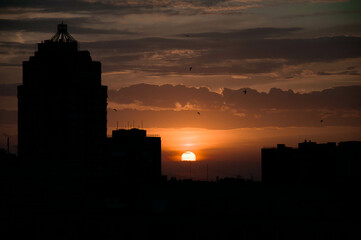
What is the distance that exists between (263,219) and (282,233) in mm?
13893

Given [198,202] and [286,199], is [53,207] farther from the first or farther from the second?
A: [286,199]

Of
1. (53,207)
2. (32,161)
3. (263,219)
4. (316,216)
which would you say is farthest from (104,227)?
(316,216)

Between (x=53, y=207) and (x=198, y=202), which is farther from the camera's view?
(x=198, y=202)

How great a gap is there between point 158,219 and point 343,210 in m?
51.0

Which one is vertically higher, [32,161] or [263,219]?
[32,161]

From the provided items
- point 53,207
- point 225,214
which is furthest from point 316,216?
point 53,207

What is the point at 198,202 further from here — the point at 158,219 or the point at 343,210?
the point at 343,210

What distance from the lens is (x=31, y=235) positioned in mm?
179375

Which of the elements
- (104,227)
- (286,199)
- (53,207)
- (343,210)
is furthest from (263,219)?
(53,207)

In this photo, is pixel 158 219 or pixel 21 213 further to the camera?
pixel 158 219

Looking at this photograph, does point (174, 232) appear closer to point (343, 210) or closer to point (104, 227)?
point (104, 227)

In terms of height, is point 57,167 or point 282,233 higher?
point 57,167

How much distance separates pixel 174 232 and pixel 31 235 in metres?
38.1

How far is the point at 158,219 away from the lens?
194375 mm
